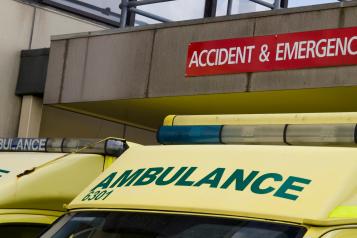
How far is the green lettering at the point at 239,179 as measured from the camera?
3815mm

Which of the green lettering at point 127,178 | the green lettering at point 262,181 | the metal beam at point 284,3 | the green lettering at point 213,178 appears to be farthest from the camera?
the metal beam at point 284,3

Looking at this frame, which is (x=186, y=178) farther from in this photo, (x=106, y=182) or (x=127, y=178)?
(x=106, y=182)

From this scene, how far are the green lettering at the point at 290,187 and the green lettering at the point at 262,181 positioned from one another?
0.13 ft

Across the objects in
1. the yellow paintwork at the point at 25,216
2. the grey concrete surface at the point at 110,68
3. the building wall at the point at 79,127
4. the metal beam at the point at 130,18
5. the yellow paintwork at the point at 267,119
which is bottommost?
the yellow paintwork at the point at 25,216

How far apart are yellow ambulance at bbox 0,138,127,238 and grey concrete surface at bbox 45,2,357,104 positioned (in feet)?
14.5

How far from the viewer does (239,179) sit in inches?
153

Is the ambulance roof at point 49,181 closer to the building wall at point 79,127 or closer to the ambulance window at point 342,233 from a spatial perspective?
the ambulance window at point 342,233

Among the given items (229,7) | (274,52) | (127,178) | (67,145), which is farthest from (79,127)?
(127,178)

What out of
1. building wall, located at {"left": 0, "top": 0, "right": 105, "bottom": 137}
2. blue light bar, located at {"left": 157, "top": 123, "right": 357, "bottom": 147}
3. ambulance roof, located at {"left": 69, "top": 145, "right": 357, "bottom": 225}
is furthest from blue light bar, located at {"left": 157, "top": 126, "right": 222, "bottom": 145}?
building wall, located at {"left": 0, "top": 0, "right": 105, "bottom": 137}

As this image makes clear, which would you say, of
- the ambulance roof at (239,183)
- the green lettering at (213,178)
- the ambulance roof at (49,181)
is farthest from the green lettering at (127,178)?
the ambulance roof at (49,181)

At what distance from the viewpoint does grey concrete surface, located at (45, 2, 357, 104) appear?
9.84 m

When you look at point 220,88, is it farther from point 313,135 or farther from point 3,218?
point 313,135

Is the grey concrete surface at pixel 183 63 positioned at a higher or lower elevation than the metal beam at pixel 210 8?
lower

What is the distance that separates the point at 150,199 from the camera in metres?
4.00
